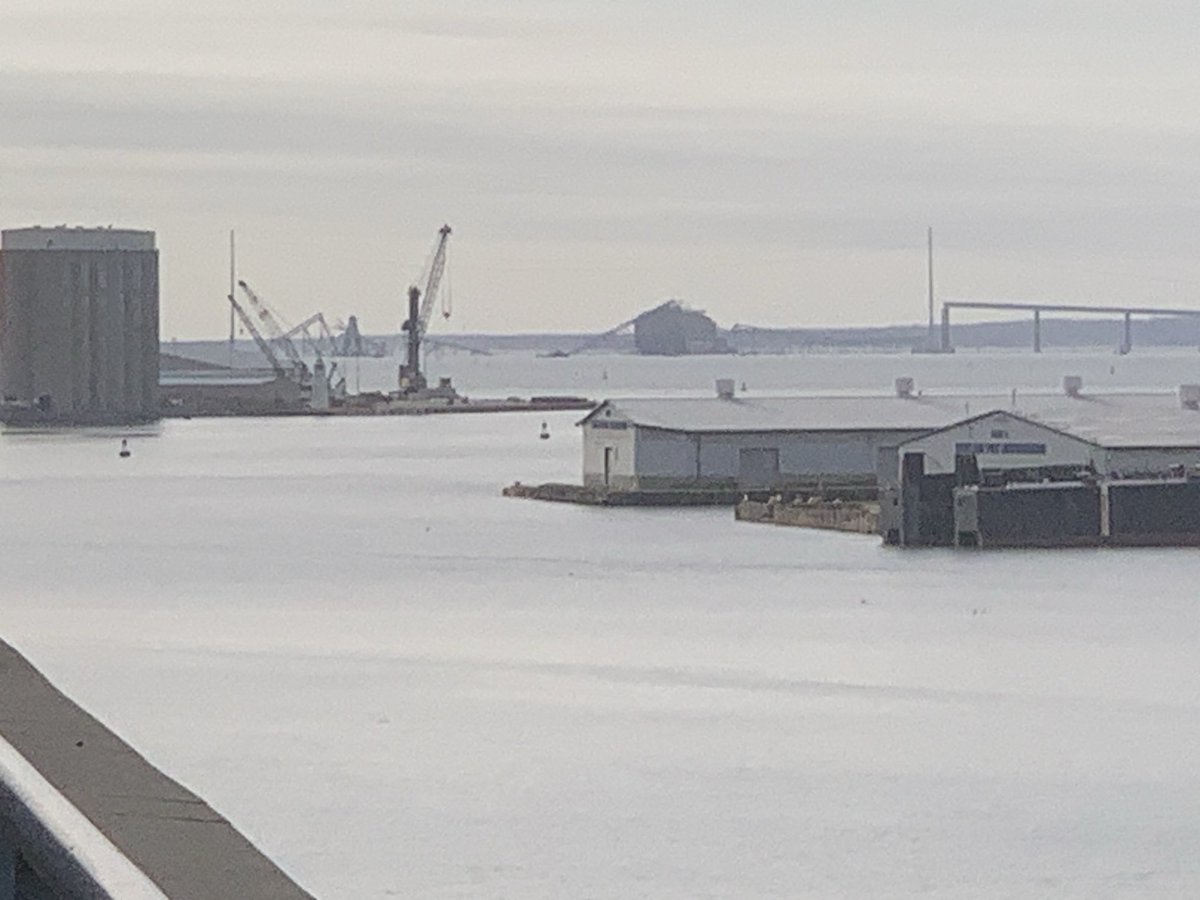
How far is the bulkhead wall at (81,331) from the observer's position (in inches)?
2339

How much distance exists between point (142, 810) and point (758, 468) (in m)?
26.7

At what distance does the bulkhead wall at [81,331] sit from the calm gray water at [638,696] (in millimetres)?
32260

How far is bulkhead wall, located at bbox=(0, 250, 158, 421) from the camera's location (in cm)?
5941

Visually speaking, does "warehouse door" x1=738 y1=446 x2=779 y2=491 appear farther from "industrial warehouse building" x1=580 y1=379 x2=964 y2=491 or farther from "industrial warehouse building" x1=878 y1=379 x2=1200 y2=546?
"industrial warehouse building" x1=878 y1=379 x2=1200 y2=546

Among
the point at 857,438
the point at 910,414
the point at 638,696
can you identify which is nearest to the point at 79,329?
the point at 910,414

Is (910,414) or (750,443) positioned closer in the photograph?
(750,443)

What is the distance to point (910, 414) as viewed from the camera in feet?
93.3

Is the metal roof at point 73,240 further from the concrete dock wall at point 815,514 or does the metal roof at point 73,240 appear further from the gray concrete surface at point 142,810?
the gray concrete surface at point 142,810

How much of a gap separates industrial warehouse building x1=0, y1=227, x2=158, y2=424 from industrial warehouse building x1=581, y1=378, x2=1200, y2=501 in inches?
1218

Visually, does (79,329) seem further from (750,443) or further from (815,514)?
(815,514)

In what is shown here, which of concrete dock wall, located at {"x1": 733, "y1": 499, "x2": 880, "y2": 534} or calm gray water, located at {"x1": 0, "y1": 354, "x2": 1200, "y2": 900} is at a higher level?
concrete dock wall, located at {"x1": 733, "y1": 499, "x2": 880, "y2": 534}

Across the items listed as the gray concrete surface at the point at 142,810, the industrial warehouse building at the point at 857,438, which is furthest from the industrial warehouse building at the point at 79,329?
the gray concrete surface at the point at 142,810

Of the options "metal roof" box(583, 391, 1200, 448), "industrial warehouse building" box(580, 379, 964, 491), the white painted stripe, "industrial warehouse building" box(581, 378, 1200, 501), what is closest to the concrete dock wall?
"industrial warehouse building" box(581, 378, 1200, 501)

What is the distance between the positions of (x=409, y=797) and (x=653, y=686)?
3.79 metres
